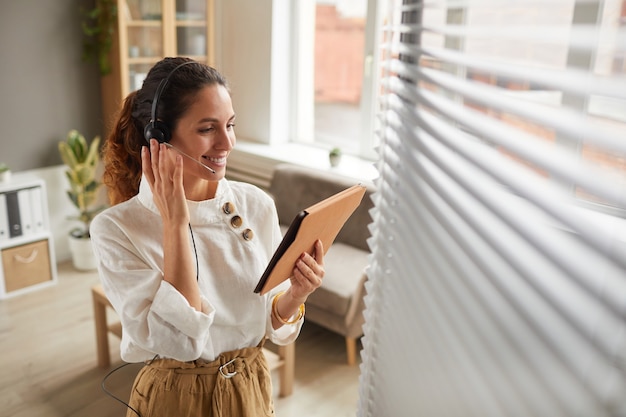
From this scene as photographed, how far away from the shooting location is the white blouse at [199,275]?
3.91 ft

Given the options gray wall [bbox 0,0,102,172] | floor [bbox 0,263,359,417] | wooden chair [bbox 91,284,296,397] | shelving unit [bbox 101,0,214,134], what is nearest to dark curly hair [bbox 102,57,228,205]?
wooden chair [bbox 91,284,296,397]

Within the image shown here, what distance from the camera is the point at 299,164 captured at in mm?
3762

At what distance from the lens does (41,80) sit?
3.78 m

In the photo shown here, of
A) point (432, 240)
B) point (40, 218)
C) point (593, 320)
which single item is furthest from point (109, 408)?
point (593, 320)

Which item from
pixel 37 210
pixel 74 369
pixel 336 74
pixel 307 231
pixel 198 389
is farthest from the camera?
pixel 336 74

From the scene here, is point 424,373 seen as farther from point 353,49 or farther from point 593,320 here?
point 353,49

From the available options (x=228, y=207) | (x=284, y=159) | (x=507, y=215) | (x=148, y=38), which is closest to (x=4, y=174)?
(x=148, y=38)

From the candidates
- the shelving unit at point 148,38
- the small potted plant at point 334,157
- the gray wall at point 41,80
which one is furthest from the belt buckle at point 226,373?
the gray wall at point 41,80

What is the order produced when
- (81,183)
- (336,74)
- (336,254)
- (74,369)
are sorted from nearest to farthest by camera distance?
(74,369)
(336,254)
(81,183)
(336,74)

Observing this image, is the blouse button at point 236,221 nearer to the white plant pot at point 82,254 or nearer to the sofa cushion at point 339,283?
the sofa cushion at point 339,283

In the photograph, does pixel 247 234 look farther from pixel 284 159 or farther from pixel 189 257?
pixel 284 159

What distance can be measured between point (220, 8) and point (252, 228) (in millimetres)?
3315

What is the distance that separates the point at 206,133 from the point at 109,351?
1976mm

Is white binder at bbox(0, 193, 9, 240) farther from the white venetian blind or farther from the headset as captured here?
the white venetian blind
